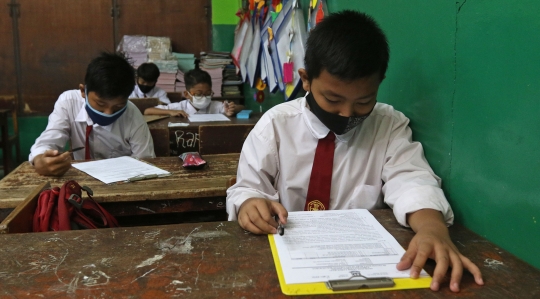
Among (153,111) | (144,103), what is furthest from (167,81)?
(153,111)

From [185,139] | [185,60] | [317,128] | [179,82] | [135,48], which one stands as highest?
[135,48]

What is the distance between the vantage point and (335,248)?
2.69ft

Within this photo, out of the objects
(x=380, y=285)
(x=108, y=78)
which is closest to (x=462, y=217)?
(x=380, y=285)

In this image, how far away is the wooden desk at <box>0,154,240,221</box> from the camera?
4.43 ft

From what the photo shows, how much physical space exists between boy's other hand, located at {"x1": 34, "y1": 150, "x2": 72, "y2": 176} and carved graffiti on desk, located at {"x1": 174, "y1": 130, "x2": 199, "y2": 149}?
1084 mm

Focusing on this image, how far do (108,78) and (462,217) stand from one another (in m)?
1.54

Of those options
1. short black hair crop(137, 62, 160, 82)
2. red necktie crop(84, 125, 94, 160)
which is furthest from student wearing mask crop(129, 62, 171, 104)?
red necktie crop(84, 125, 94, 160)

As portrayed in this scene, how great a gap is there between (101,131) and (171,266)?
1635mm

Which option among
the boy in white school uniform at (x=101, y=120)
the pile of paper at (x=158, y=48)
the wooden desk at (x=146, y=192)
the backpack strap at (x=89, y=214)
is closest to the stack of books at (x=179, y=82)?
the pile of paper at (x=158, y=48)

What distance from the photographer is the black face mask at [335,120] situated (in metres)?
1.08

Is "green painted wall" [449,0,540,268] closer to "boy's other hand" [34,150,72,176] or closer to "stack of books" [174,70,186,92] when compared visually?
"boy's other hand" [34,150,72,176]

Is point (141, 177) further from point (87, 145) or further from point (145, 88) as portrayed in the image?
point (145, 88)

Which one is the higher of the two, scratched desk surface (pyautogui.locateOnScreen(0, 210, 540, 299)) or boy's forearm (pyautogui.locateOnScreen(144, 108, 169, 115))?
scratched desk surface (pyautogui.locateOnScreen(0, 210, 540, 299))

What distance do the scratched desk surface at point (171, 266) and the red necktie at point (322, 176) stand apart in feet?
0.82
